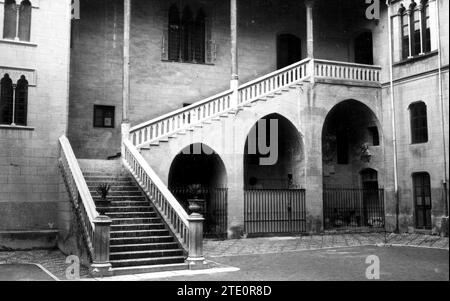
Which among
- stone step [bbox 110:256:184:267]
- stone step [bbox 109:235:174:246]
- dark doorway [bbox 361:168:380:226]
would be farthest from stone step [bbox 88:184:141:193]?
dark doorway [bbox 361:168:380:226]

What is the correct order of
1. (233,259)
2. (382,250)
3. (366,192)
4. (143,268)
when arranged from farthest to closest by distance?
(366,192)
(382,250)
(233,259)
(143,268)

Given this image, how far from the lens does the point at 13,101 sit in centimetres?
1752

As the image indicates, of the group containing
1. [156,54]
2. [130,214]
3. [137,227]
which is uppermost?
[156,54]

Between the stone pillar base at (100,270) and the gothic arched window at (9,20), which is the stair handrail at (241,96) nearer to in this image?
the gothic arched window at (9,20)

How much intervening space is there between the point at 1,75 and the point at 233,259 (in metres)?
10.3

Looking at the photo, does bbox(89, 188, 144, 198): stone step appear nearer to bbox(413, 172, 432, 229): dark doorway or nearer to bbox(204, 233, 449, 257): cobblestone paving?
bbox(204, 233, 449, 257): cobblestone paving

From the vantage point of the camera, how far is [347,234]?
22.0 meters

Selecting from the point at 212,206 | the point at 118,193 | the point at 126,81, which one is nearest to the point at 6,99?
the point at 126,81

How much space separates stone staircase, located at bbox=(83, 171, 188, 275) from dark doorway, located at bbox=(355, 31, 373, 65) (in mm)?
15116

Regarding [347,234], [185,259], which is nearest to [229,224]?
[347,234]

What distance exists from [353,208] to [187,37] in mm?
11550

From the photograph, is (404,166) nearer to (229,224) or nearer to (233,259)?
(229,224)

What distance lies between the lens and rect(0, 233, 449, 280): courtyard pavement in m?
12.4

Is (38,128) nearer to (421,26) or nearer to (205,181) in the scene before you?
(205,181)
